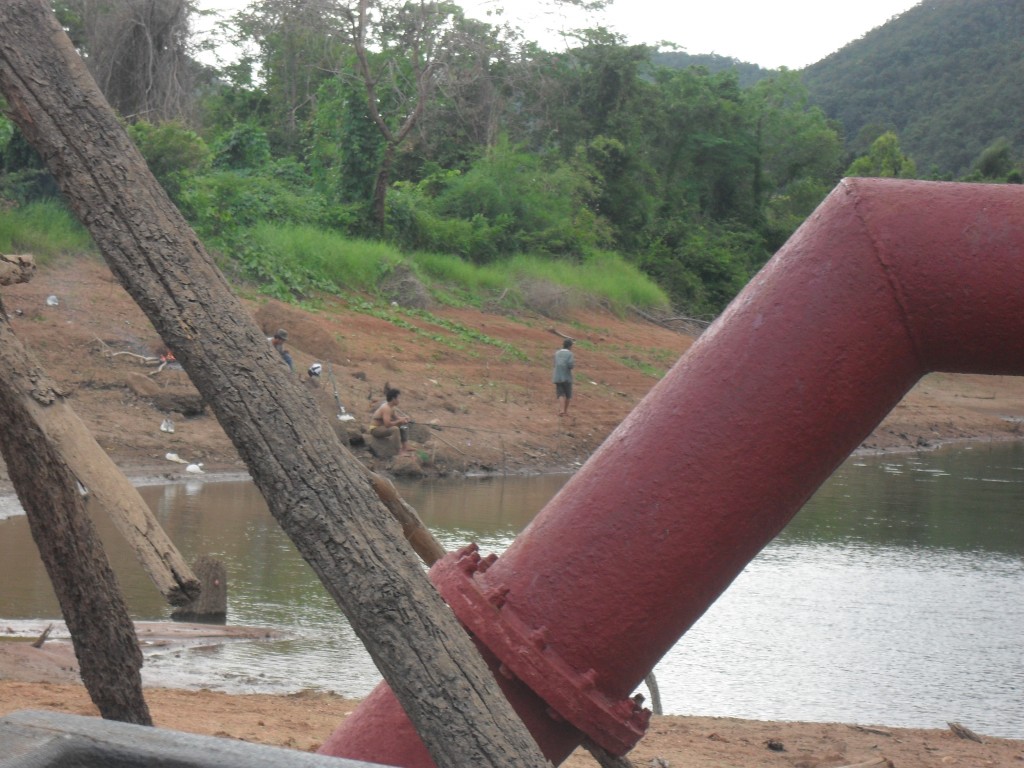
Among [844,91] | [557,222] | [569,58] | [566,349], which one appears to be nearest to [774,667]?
[566,349]

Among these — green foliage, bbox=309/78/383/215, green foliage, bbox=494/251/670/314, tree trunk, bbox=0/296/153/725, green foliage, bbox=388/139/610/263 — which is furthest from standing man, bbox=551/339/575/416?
tree trunk, bbox=0/296/153/725

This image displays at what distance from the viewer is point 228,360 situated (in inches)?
113

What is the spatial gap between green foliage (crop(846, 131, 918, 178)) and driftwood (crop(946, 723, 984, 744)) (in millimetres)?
37681

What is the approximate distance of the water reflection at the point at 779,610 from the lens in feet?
25.3

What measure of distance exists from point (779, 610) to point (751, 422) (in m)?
7.90

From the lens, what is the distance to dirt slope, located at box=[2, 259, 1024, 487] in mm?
14945

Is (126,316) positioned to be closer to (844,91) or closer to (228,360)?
(228,360)

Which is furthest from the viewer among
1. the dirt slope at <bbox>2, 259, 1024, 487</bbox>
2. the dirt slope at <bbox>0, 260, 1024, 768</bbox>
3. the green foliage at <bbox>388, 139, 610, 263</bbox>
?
the green foliage at <bbox>388, 139, 610, 263</bbox>

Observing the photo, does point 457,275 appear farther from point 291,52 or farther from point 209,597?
point 209,597

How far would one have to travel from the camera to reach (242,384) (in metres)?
2.86

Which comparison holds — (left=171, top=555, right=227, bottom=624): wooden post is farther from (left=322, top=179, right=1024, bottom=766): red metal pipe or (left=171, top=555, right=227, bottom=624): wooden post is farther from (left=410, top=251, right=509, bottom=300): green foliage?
(left=410, top=251, right=509, bottom=300): green foliage

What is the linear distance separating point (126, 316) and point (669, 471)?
15.3 meters

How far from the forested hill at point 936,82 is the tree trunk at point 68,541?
5233cm

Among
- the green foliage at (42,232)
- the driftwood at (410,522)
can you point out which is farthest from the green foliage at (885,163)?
the driftwood at (410,522)
